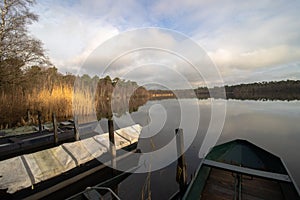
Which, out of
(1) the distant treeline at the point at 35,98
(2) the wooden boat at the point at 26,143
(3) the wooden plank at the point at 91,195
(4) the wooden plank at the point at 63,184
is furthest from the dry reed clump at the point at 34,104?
(3) the wooden plank at the point at 91,195

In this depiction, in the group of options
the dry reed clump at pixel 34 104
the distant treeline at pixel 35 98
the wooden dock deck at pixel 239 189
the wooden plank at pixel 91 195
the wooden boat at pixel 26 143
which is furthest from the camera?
the distant treeline at pixel 35 98

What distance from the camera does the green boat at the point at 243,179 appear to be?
2.98 m

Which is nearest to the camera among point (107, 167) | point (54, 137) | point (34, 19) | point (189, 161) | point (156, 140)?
point (107, 167)

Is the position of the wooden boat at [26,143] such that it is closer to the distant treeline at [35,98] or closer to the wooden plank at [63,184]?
the distant treeline at [35,98]

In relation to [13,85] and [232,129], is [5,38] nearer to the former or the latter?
[13,85]

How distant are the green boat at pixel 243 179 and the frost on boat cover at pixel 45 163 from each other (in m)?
3.62

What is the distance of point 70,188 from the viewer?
15.0ft

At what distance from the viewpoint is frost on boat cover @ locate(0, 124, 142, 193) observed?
3.92m

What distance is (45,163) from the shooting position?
4.62 meters

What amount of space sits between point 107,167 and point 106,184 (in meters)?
1.67

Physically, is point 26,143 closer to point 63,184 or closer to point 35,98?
point 63,184

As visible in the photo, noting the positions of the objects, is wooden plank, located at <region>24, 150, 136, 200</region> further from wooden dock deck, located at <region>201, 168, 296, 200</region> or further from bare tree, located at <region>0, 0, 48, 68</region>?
bare tree, located at <region>0, 0, 48, 68</region>

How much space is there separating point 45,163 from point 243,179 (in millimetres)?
5049

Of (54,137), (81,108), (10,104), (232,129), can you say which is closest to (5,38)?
(10,104)
